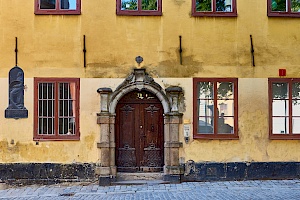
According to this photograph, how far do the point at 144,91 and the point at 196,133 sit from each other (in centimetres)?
187

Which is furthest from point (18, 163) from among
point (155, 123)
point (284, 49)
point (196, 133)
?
point (284, 49)

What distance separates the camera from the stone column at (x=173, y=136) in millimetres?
11945

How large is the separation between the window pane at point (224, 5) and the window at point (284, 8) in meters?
1.13

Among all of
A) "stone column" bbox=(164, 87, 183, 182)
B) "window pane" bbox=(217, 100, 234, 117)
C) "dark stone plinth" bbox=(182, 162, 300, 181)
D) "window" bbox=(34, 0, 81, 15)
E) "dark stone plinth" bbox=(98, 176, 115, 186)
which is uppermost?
"window" bbox=(34, 0, 81, 15)

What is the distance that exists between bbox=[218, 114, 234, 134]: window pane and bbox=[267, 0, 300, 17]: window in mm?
3193

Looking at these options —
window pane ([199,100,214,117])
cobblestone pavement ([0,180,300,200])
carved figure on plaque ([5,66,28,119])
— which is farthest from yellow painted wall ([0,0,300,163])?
cobblestone pavement ([0,180,300,200])

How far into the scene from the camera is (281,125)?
12.3 m

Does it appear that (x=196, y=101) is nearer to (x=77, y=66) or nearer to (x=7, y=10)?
(x=77, y=66)

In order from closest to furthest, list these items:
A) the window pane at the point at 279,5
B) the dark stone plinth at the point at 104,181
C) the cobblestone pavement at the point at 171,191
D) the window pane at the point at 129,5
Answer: the cobblestone pavement at the point at 171,191 < the dark stone plinth at the point at 104,181 < the window pane at the point at 129,5 < the window pane at the point at 279,5

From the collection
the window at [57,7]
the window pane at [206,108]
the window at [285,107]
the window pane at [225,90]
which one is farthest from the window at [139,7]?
the window at [285,107]

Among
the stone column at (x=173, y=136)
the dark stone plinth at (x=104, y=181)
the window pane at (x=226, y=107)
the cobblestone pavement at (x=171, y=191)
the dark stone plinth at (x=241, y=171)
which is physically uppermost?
the window pane at (x=226, y=107)

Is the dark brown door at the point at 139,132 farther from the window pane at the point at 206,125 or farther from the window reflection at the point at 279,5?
the window reflection at the point at 279,5

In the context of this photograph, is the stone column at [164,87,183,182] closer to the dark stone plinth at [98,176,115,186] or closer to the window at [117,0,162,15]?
the dark stone plinth at [98,176,115,186]

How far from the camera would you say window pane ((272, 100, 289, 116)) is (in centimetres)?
1231
